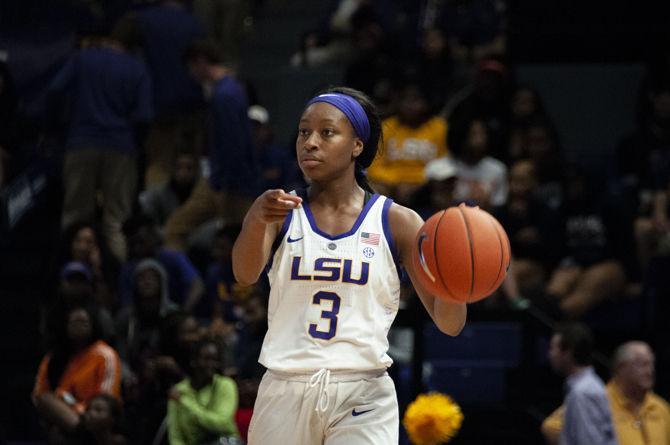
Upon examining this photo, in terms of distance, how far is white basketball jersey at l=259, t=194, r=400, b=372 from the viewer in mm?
5043

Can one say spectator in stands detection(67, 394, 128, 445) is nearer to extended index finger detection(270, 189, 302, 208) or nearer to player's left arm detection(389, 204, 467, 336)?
player's left arm detection(389, 204, 467, 336)

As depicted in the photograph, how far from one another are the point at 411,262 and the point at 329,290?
0.37 metres

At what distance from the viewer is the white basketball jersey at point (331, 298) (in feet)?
16.5

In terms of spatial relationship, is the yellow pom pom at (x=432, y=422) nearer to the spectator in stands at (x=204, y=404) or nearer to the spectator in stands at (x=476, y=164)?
the spectator in stands at (x=204, y=404)

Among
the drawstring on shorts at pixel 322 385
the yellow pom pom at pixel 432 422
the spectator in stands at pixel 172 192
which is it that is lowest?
the yellow pom pom at pixel 432 422

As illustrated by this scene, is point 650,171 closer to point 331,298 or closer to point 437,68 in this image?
point 437,68

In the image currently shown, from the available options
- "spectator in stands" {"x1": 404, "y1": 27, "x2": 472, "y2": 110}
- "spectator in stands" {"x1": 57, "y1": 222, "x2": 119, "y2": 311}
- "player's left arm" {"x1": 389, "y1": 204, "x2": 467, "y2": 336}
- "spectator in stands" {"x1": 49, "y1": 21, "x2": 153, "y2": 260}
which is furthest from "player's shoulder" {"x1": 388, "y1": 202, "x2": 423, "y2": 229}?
Answer: "spectator in stands" {"x1": 404, "y1": 27, "x2": 472, "y2": 110}

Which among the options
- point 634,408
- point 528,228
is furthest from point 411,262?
point 528,228

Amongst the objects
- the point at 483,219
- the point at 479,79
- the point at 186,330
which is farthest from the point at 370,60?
the point at 483,219

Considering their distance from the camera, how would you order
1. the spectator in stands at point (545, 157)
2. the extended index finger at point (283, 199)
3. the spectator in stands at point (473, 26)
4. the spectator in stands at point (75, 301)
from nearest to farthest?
1. the extended index finger at point (283, 199)
2. the spectator in stands at point (75, 301)
3. the spectator in stands at point (545, 157)
4. the spectator in stands at point (473, 26)

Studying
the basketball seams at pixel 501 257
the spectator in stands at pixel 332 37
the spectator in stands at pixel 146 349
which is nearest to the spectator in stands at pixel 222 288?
the spectator in stands at pixel 146 349

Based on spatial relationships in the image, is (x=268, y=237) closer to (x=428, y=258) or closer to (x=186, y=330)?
(x=428, y=258)

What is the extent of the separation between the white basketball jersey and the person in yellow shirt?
4.36 m

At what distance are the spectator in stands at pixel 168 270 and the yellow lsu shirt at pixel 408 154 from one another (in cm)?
198
